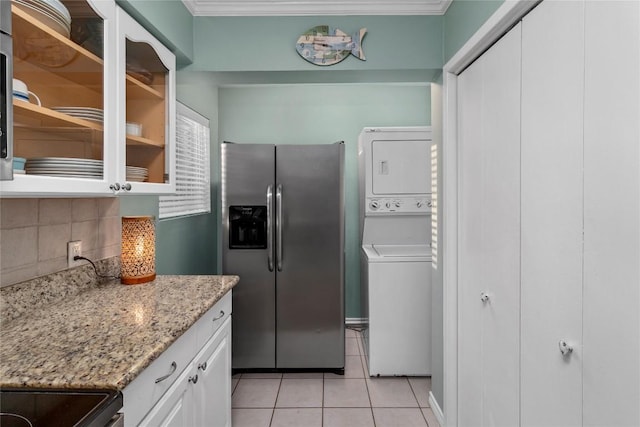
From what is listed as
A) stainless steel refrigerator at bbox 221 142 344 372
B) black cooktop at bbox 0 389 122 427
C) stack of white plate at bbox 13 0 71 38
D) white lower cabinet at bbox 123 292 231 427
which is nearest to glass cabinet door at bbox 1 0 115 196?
stack of white plate at bbox 13 0 71 38

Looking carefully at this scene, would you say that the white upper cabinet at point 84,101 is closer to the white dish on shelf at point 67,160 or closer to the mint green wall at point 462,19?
the white dish on shelf at point 67,160

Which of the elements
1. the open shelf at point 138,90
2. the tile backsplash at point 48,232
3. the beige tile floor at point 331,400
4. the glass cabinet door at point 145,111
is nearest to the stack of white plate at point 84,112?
the glass cabinet door at point 145,111

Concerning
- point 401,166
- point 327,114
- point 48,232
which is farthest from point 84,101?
point 327,114

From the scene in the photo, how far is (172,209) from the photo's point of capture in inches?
110

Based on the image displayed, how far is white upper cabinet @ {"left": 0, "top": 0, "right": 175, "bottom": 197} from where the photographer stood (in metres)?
1.04

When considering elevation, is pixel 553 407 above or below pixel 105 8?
below

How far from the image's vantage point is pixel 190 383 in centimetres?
138

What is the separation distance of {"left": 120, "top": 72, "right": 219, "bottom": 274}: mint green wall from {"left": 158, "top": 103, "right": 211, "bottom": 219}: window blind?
74mm

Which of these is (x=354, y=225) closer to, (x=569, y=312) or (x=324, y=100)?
(x=324, y=100)

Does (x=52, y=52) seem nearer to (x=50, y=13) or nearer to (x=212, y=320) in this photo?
(x=50, y=13)

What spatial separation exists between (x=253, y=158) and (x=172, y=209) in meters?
0.74

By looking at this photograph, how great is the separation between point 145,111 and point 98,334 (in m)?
1.01

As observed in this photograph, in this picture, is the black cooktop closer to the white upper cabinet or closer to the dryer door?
the white upper cabinet

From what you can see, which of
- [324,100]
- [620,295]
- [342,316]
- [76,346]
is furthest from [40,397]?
[324,100]
